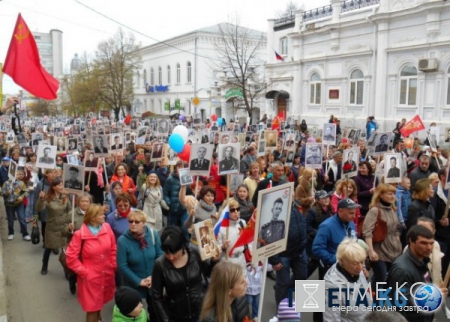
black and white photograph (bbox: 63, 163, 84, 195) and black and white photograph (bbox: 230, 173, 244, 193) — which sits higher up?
black and white photograph (bbox: 63, 163, 84, 195)

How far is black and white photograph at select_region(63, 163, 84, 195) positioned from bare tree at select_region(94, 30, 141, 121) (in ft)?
129

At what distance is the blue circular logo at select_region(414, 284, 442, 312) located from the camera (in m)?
→ 3.36

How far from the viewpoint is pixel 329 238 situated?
4969mm

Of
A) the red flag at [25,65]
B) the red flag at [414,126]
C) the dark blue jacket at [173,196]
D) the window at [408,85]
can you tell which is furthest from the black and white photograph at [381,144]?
the window at [408,85]

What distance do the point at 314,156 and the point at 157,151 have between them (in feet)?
11.7

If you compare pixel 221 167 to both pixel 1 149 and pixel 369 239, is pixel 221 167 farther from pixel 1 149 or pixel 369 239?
pixel 1 149

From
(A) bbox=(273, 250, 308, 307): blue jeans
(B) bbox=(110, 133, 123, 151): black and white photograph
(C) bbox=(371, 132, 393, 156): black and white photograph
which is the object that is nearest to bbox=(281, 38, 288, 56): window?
(C) bbox=(371, 132, 393, 156): black and white photograph

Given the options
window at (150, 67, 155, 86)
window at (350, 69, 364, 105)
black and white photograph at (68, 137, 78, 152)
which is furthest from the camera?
window at (150, 67, 155, 86)

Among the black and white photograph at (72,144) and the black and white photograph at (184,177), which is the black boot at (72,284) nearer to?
the black and white photograph at (184,177)

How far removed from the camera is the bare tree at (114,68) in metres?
45.7

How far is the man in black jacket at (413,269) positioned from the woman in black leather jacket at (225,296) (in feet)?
4.21

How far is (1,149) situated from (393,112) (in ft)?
64.3

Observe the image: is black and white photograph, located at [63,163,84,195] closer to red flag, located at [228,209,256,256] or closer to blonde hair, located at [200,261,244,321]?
red flag, located at [228,209,256,256]

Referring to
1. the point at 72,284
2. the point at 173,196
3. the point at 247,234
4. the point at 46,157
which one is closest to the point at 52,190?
the point at 72,284
